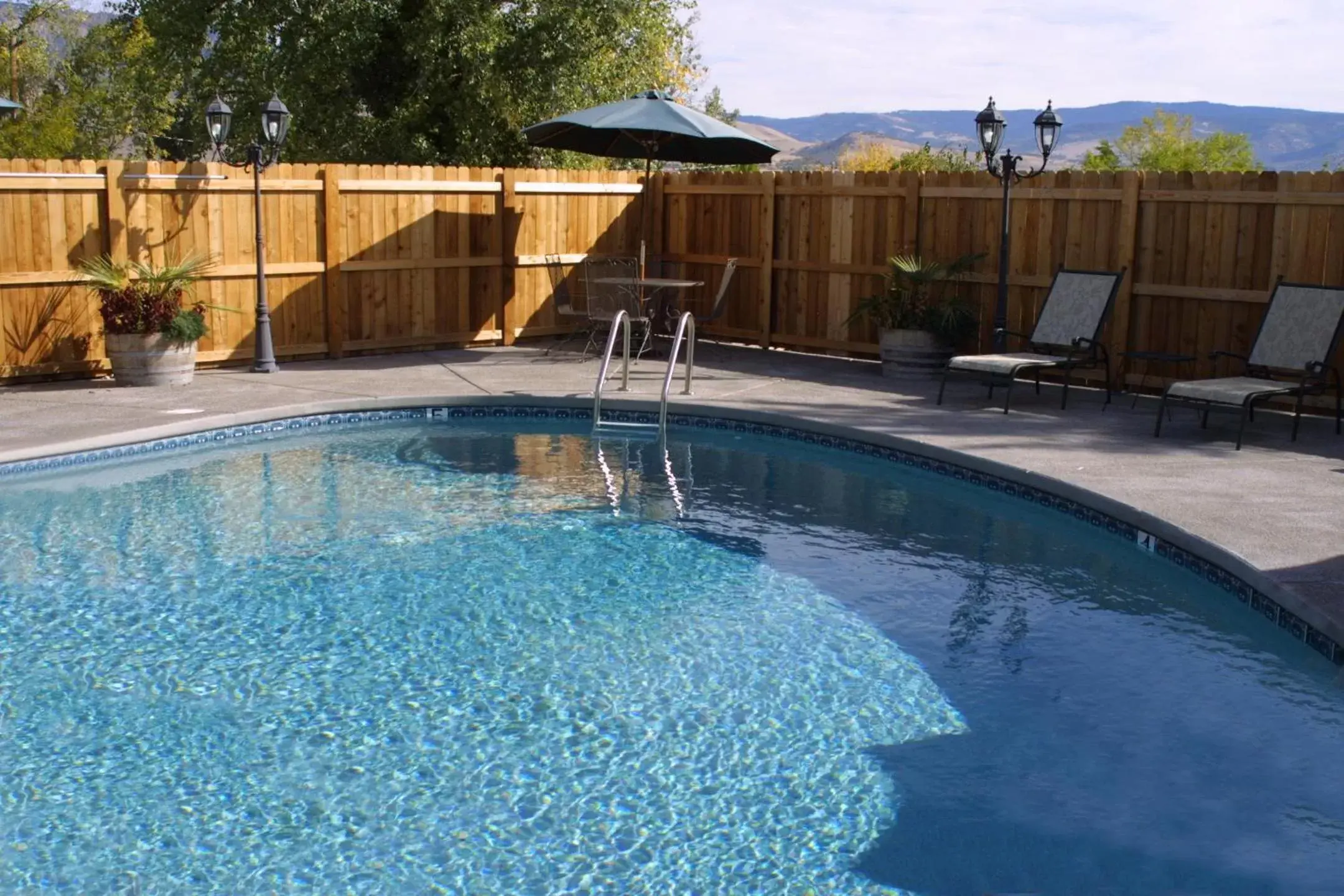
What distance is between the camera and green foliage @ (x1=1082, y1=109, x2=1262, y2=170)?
163 ft

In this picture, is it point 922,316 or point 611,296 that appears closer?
point 922,316

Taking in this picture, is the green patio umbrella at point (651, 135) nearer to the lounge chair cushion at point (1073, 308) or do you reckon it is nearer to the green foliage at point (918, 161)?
the lounge chair cushion at point (1073, 308)

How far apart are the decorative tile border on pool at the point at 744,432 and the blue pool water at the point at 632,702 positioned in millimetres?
86

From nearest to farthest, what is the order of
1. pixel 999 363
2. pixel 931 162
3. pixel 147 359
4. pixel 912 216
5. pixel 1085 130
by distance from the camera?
pixel 999 363, pixel 147 359, pixel 912 216, pixel 931 162, pixel 1085 130

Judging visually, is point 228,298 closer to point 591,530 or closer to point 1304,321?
point 591,530

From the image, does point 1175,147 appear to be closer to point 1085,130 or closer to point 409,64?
point 409,64

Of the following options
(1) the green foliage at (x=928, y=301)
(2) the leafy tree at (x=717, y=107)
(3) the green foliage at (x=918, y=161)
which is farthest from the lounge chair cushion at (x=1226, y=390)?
(2) the leafy tree at (x=717, y=107)

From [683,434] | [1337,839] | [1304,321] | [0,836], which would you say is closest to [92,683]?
[0,836]

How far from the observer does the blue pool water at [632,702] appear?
393 centimetres

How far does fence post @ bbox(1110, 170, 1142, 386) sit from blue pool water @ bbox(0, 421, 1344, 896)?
362 centimetres

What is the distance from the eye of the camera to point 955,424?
9531 mm

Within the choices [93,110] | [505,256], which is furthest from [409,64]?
[93,110]

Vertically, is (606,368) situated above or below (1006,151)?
below

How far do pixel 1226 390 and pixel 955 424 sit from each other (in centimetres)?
175
